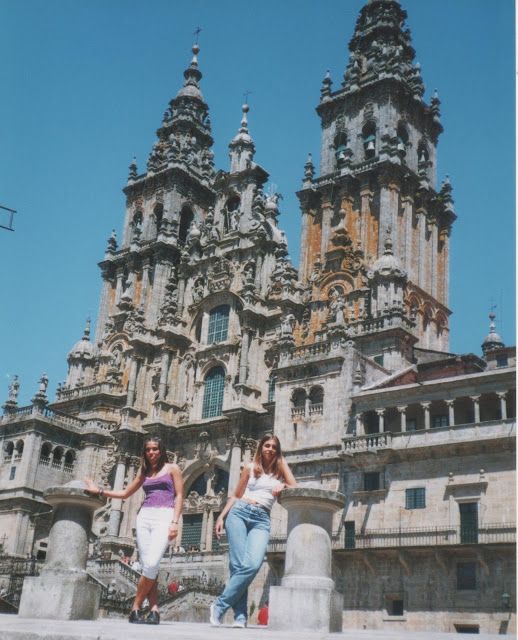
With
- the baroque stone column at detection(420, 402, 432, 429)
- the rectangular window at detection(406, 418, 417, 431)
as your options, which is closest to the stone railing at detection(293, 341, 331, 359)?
the rectangular window at detection(406, 418, 417, 431)

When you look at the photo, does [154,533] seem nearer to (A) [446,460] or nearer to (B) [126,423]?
(A) [446,460]

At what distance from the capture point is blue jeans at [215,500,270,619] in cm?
1077

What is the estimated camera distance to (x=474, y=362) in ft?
133

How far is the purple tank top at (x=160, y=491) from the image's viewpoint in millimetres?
11188

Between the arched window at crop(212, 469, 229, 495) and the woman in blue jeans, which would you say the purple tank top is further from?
the arched window at crop(212, 469, 229, 495)

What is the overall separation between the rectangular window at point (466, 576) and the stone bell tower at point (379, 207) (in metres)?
12.1

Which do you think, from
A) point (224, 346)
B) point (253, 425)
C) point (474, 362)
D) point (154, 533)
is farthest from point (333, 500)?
point (224, 346)

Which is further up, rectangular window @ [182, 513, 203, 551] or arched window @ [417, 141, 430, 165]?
arched window @ [417, 141, 430, 165]

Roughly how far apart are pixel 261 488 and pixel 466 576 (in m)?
23.4

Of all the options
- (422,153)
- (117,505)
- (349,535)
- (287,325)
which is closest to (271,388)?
(287,325)

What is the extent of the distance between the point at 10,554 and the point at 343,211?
28.0m

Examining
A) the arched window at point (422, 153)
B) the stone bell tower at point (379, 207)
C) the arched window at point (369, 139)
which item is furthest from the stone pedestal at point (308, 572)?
the arched window at point (422, 153)

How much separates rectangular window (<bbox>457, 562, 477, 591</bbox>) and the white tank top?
2304cm

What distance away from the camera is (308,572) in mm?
12484
